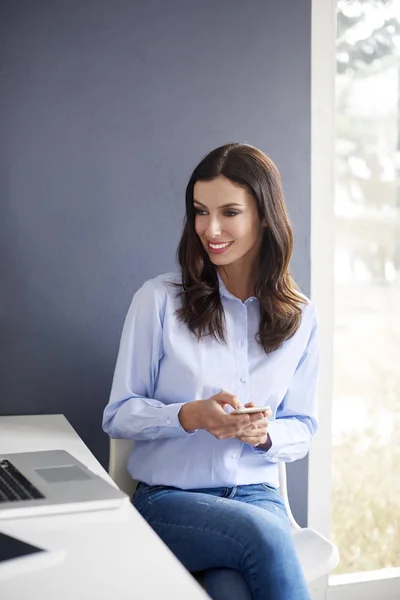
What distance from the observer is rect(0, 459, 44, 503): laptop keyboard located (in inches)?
54.9

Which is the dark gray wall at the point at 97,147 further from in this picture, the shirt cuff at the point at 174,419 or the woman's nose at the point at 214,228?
the shirt cuff at the point at 174,419

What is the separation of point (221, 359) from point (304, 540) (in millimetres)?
523

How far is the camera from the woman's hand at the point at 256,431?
184cm

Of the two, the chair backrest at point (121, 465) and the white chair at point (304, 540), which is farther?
the chair backrest at point (121, 465)

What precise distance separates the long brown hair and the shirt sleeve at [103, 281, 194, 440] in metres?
0.08

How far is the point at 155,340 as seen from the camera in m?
2.01

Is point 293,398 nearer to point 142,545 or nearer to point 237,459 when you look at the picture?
point 237,459

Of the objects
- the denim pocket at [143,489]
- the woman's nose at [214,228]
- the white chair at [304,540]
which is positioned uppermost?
the woman's nose at [214,228]

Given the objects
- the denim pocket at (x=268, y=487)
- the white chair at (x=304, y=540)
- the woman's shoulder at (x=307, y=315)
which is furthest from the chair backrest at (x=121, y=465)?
the woman's shoulder at (x=307, y=315)

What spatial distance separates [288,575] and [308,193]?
1436mm

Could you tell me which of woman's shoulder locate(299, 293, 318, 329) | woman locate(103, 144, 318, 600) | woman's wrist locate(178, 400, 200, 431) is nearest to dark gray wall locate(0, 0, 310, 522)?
woman locate(103, 144, 318, 600)

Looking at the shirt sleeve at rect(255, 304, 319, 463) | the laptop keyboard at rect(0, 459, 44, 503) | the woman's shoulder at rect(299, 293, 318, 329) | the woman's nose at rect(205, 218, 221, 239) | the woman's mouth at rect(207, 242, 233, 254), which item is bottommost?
the shirt sleeve at rect(255, 304, 319, 463)

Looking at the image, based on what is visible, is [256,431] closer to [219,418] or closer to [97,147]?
[219,418]

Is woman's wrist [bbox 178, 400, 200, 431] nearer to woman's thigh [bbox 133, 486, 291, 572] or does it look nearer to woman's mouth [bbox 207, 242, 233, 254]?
woman's thigh [bbox 133, 486, 291, 572]
